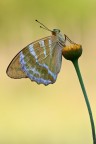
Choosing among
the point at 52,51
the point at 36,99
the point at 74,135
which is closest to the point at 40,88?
the point at 36,99

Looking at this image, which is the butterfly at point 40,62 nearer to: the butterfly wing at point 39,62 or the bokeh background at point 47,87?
the butterfly wing at point 39,62

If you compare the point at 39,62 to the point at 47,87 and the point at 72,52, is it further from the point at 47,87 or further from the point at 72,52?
the point at 47,87

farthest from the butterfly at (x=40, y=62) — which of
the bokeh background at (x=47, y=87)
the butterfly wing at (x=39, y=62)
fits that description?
the bokeh background at (x=47, y=87)

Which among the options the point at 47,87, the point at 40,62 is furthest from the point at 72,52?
the point at 47,87

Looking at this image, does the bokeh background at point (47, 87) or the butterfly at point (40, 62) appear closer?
the butterfly at point (40, 62)

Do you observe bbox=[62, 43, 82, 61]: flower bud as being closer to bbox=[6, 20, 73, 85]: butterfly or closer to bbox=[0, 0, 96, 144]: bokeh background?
bbox=[6, 20, 73, 85]: butterfly

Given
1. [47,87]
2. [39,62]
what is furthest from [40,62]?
[47,87]

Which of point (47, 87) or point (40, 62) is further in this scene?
point (47, 87)
